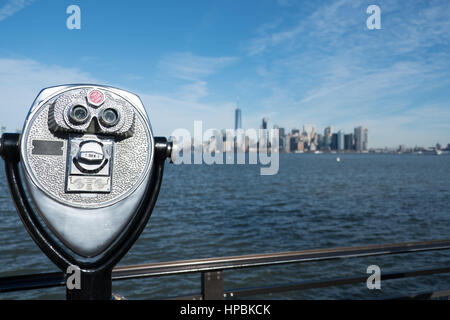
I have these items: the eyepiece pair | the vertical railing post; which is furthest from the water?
the eyepiece pair

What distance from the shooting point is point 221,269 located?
1998mm

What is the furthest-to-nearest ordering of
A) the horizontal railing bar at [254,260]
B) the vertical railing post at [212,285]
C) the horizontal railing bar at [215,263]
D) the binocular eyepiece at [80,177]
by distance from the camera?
1. the vertical railing post at [212,285]
2. the horizontal railing bar at [254,260]
3. the horizontal railing bar at [215,263]
4. the binocular eyepiece at [80,177]

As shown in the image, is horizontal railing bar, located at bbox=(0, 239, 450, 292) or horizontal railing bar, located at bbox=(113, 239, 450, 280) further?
horizontal railing bar, located at bbox=(113, 239, 450, 280)

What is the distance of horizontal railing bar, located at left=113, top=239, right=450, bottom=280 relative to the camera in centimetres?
187

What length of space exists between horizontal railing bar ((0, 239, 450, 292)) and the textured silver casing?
38 cm

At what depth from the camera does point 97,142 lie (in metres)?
1.43

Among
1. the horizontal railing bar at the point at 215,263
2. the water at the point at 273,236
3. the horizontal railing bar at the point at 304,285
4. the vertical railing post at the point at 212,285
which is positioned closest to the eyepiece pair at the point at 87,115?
the horizontal railing bar at the point at 215,263

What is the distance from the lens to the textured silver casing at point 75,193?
1.40 metres

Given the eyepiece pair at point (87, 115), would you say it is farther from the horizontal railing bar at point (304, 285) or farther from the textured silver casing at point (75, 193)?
the horizontal railing bar at point (304, 285)

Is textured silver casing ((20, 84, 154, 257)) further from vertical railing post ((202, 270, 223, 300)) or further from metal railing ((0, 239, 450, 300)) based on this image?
vertical railing post ((202, 270, 223, 300))

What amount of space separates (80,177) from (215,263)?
88 centimetres
